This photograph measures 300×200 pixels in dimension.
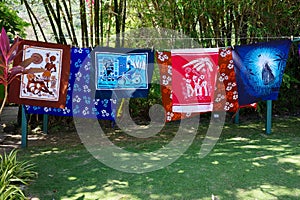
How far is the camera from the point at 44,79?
3723 mm

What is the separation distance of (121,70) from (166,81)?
54 centimetres

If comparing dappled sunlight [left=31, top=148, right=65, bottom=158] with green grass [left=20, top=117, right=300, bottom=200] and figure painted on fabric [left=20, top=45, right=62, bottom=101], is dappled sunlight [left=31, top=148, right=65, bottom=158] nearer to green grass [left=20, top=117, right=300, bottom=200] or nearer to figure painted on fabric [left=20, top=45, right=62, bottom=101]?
green grass [left=20, top=117, right=300, bottom=200]

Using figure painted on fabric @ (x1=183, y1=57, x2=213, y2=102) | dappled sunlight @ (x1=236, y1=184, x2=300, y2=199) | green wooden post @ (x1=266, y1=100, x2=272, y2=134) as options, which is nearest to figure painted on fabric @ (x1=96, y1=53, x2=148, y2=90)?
figure painted on fabric @ (x1=183, y1=57, x2=213, y2=102)

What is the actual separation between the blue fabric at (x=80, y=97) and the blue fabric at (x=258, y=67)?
1504 mm

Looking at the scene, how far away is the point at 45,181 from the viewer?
108 inches

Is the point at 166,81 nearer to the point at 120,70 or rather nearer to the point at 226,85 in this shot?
the point at 120,70

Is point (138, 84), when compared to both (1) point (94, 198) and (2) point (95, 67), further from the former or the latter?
(1) point (94, 198)

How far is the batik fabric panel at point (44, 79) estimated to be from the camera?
3646mm

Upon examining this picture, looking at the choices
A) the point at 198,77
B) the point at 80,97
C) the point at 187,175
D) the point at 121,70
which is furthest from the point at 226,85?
the point at 80,97

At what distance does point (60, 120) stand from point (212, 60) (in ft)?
7.52

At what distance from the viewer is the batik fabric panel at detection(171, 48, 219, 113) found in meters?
3.89

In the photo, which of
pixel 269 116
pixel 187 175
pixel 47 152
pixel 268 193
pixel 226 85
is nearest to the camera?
pixel 268 193

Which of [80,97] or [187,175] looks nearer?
[187,175]

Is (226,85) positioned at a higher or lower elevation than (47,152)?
higher
